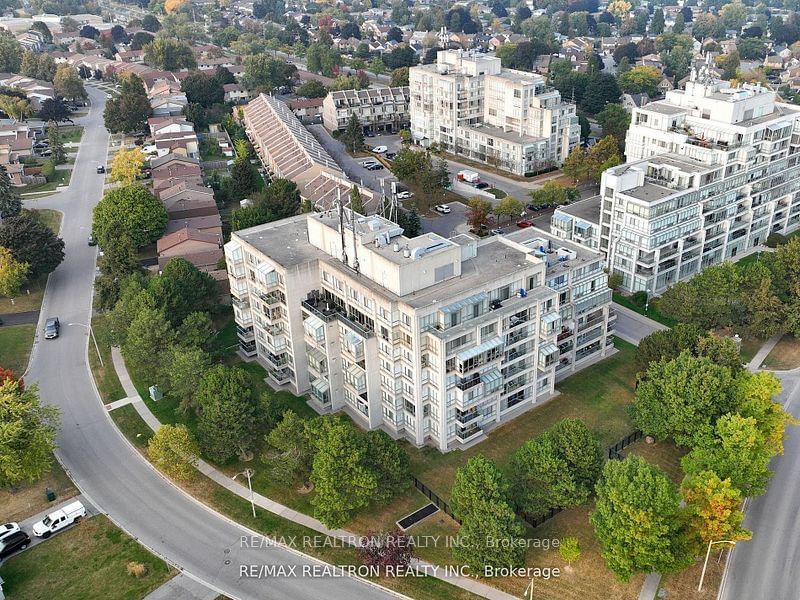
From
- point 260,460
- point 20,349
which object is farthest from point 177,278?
point 260,460

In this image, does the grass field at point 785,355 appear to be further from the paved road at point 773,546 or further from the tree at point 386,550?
the tree at point 386,550

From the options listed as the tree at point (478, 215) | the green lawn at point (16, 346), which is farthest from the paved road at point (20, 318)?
the tree at point (478, 215)

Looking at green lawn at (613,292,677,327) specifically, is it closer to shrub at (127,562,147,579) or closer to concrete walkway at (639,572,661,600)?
concrete walkway at (639,572,661,600)

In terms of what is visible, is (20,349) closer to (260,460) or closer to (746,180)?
(260,460)

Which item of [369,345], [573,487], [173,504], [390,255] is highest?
[390,255]

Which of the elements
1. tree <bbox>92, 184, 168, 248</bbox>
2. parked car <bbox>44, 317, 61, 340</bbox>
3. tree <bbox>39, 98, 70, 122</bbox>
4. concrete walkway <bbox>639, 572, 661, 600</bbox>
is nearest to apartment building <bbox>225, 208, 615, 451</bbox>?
concrete walkway <bbox>639, 572, 661, 600</bbox>

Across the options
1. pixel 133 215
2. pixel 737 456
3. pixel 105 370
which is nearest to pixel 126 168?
pixel 133 215

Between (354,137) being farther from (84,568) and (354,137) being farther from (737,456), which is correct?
(737,456)
